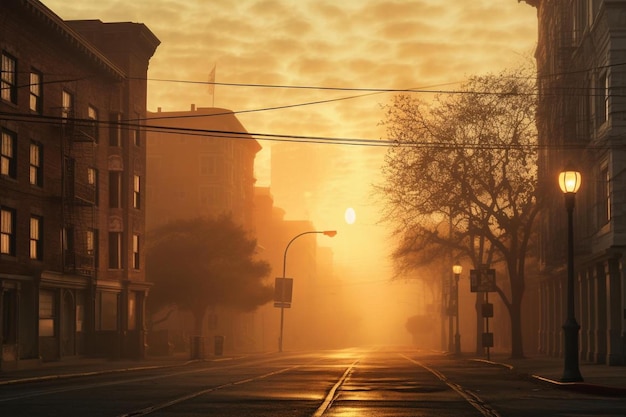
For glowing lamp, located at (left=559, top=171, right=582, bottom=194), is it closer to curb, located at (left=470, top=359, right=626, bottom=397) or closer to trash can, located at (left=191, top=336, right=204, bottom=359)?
curb, located at (left=470, top=359, right=626, bottom=397)

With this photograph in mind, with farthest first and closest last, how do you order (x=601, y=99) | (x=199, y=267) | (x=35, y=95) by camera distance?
(x=199, y=267) → (x=35, y=95) → (x=601, y=99)

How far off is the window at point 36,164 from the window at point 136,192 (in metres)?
14.2

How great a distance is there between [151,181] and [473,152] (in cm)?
7298

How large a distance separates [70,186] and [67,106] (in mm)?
4187

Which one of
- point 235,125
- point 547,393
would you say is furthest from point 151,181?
point 547,393

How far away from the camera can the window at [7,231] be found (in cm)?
4452

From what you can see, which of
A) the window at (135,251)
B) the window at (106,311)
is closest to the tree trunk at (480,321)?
the window at (135,251)

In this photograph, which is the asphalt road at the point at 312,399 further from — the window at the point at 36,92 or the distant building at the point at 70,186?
the window at the point at 36,92

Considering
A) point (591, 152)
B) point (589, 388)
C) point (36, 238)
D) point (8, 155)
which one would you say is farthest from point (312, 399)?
point (36, 238)

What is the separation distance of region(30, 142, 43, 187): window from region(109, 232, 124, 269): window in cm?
1254

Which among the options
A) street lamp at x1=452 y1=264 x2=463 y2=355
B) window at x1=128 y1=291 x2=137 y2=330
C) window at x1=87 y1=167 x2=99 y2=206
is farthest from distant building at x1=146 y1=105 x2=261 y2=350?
window at x1=87 y1=167 x2=99 y2=206

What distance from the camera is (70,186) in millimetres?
51750

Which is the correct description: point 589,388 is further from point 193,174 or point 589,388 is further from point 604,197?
point 193,174

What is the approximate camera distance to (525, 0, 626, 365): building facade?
39219 mm
